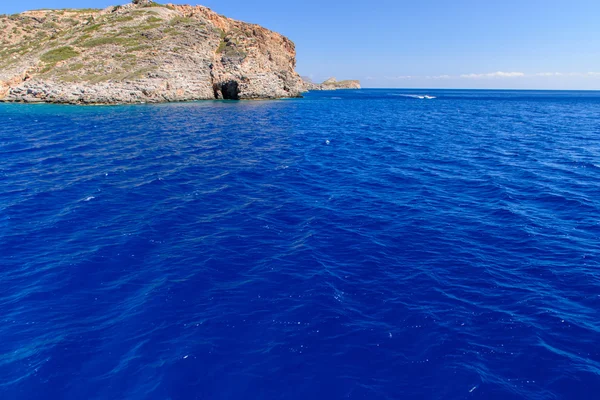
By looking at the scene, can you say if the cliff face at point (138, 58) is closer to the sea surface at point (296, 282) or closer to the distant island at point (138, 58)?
the distant island at point (138, 58)

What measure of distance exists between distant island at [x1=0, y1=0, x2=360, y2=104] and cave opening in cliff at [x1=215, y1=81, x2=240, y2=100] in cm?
31

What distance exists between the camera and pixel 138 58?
8900cm

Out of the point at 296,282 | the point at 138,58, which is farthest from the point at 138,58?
the point at 296,282

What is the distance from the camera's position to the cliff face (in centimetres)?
7994

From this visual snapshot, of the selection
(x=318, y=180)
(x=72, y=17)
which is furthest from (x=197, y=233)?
(x=72, y=17)

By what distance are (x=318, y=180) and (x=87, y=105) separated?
72716mm

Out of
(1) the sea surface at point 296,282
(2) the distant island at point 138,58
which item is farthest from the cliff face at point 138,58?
(1) the sea surface at point 296,282

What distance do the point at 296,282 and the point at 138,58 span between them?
9641cm

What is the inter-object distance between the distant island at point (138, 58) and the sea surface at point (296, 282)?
6256cm

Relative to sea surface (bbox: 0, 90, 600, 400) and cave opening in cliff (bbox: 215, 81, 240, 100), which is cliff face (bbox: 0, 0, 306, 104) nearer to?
cave opening in cliff (bbox: 215, 81, 240, 100)

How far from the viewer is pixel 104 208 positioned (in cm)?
2016

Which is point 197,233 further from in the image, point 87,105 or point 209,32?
point 209,32

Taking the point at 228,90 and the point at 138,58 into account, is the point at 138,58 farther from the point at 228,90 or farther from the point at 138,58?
the point at 228,90

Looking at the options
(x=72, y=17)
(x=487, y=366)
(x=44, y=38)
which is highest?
(x=72, y=17)
